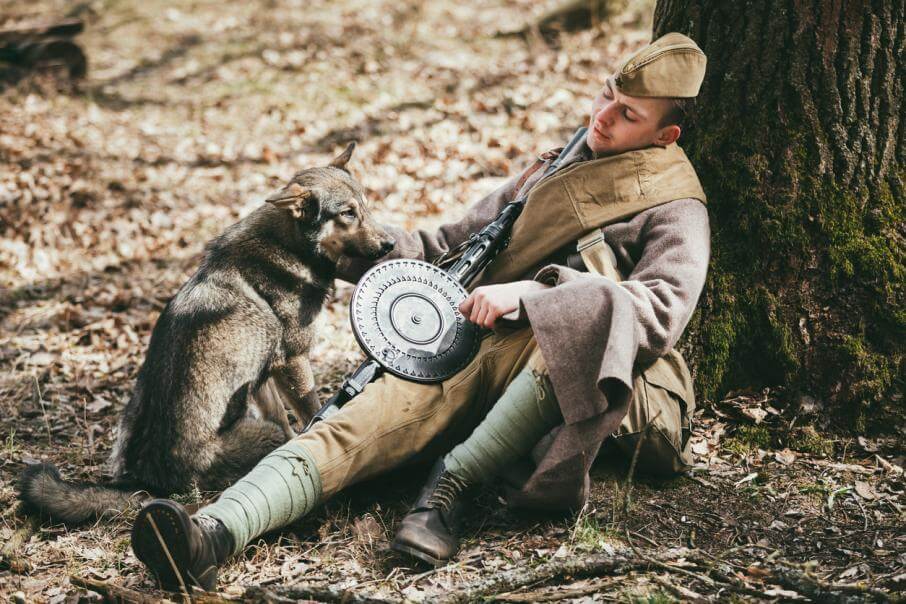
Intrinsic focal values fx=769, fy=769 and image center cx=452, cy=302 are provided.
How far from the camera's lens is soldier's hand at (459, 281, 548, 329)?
3414 millimetres

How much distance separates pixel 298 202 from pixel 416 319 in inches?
49.5

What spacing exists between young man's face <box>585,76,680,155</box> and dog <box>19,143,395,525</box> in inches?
55.9

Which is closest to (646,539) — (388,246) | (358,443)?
(358,443)

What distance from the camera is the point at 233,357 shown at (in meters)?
4.36

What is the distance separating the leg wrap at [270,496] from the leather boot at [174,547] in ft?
0.56

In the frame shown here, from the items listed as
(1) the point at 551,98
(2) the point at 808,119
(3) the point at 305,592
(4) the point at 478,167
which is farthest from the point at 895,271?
(1) the point at 551,98

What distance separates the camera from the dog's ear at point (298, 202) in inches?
178

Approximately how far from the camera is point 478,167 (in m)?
8.38

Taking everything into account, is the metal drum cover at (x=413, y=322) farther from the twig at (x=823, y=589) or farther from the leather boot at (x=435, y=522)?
the twig at (x=823, y=589)

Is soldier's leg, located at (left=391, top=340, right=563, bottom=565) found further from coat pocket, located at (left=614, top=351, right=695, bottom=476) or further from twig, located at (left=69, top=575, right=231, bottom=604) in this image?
twig, located at (left=69, top=575, right=231, bottom=604)

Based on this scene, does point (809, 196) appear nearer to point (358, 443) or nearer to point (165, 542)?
point (358, 443)

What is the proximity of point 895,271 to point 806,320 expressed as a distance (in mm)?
507


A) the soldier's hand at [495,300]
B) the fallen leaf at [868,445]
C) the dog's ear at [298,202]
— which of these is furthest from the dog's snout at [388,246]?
the fallen leaf at [868,445]

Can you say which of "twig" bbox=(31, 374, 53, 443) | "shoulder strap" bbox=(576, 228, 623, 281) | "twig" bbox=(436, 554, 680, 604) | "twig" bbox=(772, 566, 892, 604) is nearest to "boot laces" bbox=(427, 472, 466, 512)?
"twig" bbox=(436, 554, 680, 604)
